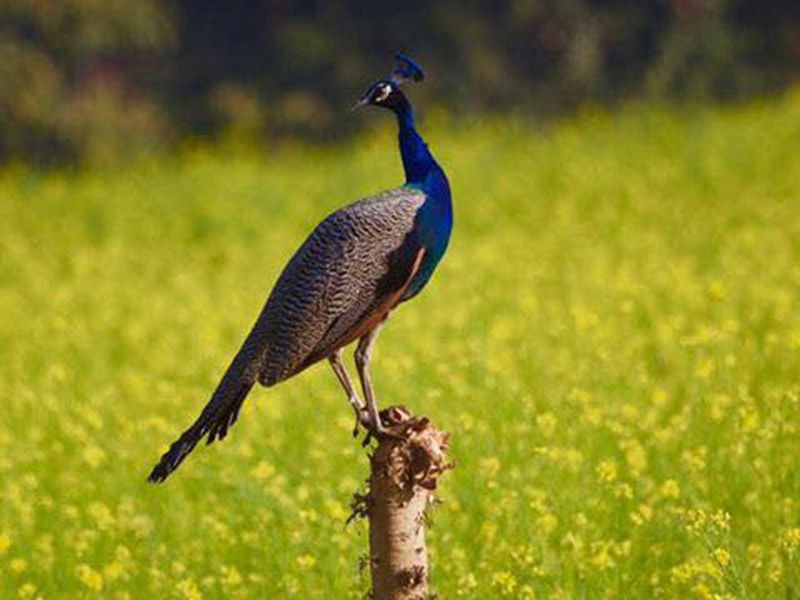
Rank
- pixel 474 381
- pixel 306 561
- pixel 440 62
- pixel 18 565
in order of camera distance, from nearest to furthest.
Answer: pixel 306 561, pixel 18 565, pixel 474 381, pixel 440 62

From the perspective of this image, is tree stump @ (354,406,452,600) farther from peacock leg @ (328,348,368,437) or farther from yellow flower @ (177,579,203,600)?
yellow flower @ (177,579,203,600)

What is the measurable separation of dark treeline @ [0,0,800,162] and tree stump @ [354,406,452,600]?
1760 cm

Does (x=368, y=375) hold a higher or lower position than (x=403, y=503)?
higher

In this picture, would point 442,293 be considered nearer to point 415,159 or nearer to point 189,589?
point 189,589

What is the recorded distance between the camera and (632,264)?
1167 centimetres

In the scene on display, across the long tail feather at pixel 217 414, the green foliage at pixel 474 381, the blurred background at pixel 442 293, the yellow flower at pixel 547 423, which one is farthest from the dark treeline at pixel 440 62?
the long tail feather at pixel 217 414

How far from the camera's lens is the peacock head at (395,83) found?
4.22 metres

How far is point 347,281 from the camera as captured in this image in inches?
162

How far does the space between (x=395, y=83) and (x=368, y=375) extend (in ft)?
2.69

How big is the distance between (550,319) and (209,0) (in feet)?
54.7

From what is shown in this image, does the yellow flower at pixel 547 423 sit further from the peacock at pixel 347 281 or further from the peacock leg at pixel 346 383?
the peacock at pixel 347 281

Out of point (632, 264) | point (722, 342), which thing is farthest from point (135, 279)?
point (722, 342)

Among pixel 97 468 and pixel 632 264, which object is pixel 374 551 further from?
pixel 632 264

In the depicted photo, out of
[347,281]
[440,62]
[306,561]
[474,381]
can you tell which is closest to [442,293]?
[474,381]
